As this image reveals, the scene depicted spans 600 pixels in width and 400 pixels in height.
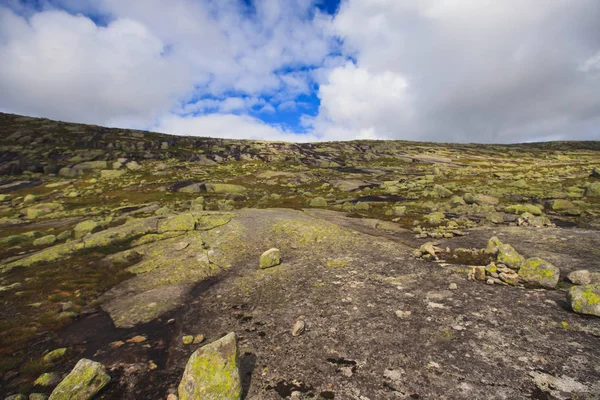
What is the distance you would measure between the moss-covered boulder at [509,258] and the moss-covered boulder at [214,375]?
15.4 metres

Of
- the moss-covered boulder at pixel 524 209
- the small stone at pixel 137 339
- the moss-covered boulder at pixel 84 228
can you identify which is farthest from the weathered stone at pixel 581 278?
the moss-covered boulder at pixel 84 228

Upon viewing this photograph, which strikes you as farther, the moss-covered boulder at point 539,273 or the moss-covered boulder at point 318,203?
the moss-covered boulder at point 318,203

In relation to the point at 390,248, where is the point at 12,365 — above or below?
below

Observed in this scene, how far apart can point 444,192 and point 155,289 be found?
53.1 meters

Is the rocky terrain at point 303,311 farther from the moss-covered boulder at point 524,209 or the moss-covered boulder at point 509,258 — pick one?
the moss-covered boulder at point 524,209

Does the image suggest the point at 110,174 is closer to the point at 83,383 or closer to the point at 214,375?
the point at 83,383

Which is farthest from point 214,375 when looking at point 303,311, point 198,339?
point 303,311

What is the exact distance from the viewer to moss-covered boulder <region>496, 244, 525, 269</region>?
14.6m

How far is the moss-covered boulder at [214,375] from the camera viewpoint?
7.84 metres

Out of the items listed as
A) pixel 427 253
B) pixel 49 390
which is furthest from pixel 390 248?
pixel 49 390

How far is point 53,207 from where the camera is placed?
57.6 meters

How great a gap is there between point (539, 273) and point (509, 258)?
78.2 inches

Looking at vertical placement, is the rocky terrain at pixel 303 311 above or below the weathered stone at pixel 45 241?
above

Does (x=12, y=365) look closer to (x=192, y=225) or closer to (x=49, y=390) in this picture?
(x=49, y=390)
